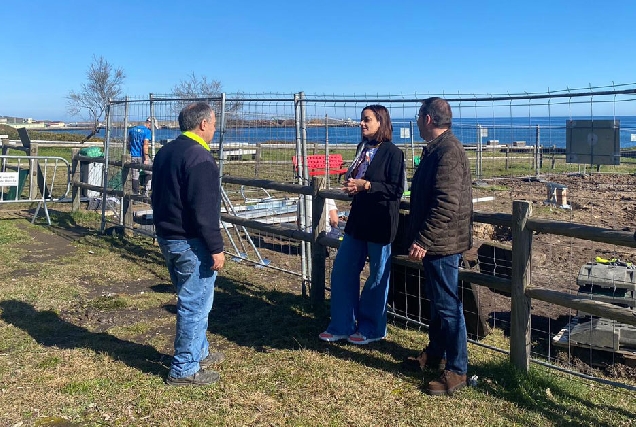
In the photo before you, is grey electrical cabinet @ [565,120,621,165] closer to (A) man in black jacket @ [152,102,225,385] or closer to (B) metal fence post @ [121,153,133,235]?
(A) man in black jacket @ [152,102,225,385]

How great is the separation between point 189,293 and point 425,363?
1781mm

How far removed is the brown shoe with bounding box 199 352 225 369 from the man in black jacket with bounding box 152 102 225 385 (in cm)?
23

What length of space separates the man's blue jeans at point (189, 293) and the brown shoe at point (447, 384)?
64.2 inches

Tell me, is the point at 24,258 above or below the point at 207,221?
below

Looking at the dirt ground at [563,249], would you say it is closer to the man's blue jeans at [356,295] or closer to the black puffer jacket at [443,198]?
the black puffer jacket at [443,198]

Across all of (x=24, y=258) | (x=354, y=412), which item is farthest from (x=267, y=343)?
(x=24, y=258)

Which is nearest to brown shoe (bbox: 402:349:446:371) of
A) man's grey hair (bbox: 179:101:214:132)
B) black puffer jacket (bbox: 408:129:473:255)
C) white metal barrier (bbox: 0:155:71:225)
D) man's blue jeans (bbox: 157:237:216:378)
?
black puffer jacket (bbox: 408:129:473:255)

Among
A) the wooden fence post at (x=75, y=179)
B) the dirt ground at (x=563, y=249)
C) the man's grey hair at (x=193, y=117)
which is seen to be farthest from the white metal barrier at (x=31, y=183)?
the dirt ground at (x=563, y=249)

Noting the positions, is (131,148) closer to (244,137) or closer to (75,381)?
(244,137)

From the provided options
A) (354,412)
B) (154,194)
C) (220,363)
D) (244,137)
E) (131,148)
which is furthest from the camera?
(131,148)

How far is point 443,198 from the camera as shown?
3.93m

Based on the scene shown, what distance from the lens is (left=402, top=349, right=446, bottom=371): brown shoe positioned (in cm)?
454

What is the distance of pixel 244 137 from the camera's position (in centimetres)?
758

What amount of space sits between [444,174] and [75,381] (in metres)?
2.93
